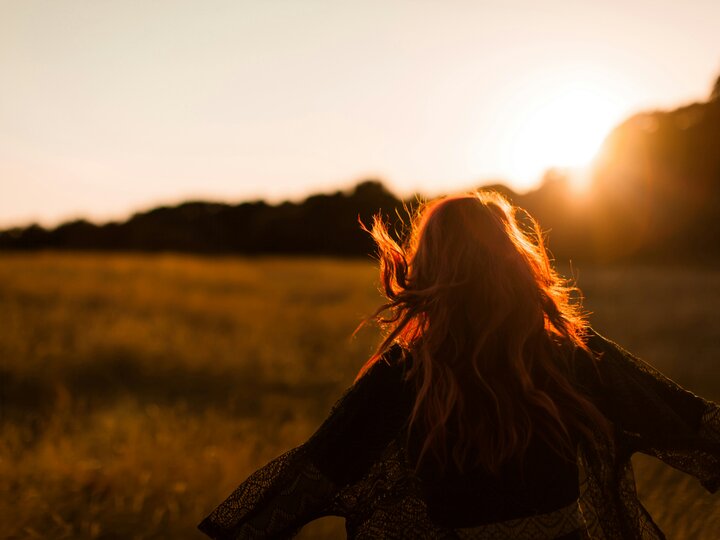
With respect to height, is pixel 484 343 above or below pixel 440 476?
above

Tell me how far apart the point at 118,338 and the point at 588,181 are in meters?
15.0

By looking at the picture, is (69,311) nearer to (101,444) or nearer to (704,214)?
(101,444)

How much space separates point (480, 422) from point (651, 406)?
0.58 meters

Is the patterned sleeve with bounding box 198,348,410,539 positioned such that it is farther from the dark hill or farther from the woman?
the dark hill

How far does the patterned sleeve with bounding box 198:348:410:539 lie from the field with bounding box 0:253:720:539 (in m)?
1.68

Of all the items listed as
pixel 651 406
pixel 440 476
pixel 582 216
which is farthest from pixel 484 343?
pixel 582 216

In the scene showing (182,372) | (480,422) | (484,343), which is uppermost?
(484,343)

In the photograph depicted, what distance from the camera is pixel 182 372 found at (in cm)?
827

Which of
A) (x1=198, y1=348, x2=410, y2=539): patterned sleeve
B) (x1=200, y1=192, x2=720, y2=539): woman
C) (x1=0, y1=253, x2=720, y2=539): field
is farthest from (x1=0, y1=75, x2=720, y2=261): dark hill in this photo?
(x1=198, y1=348, x2=410, y2=539): patterned sleeve

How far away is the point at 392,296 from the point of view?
201cm

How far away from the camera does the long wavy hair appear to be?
5.50ft

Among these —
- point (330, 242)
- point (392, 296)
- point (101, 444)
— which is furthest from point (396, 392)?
point (330, 242)

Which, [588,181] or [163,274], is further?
[588,181]

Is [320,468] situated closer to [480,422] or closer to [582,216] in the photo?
Answer: [480,422]
